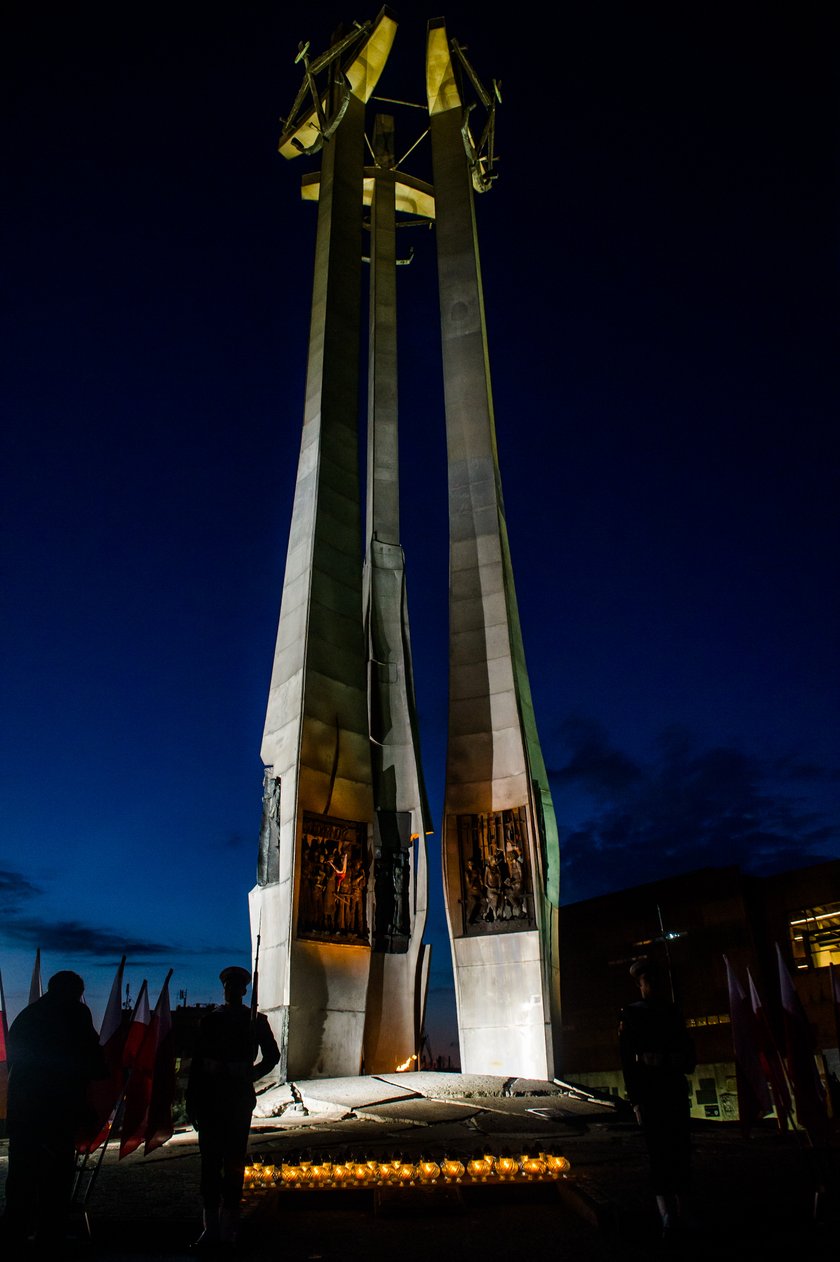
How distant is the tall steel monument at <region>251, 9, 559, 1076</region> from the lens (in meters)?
11.2

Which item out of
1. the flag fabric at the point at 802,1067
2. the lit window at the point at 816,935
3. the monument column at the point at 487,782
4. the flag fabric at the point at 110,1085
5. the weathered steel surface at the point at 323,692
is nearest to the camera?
the flag fabric at the point at 802,1067

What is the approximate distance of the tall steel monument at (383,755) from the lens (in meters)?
11.2

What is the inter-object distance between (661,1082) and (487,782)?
963 cm

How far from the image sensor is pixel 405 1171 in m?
4.93

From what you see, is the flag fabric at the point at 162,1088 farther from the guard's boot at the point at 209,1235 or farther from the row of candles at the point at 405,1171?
the guard's boot at the point at 209,1235

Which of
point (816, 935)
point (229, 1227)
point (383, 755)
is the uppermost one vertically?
point (383, 755)

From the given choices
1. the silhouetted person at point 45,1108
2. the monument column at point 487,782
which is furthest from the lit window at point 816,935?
the silhouetted person at point 45,1108

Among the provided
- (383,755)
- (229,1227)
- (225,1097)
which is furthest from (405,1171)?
(383,755)

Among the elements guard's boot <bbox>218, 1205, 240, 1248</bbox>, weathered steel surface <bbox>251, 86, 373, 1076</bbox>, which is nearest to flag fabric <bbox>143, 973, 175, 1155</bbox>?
guard's boot <bbox>218, 1205, 240, 1248</bbox>

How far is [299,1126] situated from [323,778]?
16.2 ft

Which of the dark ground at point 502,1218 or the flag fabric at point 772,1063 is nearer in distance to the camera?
the dark ground at point 502,1218

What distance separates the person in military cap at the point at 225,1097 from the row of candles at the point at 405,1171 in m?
1.21

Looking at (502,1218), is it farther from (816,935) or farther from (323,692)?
(816,935)

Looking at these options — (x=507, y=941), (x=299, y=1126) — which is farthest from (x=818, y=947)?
(x=299, y=1126)
